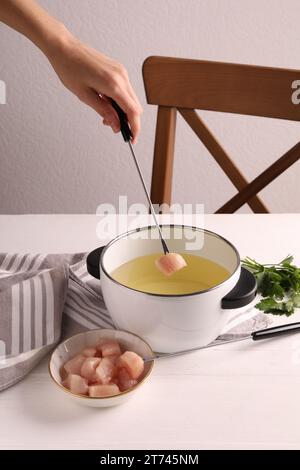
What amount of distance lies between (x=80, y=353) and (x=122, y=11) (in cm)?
137

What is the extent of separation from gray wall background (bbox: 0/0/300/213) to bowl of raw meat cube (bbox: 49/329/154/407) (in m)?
1.34

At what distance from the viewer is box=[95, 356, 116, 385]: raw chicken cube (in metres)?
0.71

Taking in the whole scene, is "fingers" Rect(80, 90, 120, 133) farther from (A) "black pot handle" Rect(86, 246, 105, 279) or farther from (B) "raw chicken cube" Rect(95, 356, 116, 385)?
(B) "raw chicken cube" Rect(95, 356, 116, 385)

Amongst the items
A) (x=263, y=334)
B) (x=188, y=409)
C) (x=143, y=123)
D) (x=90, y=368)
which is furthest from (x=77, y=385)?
(x=143, y=123)

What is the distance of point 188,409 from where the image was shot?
2.35ft

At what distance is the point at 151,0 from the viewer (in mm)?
1838

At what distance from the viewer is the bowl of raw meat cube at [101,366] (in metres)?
0.70

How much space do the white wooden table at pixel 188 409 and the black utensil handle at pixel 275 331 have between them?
0.04ft

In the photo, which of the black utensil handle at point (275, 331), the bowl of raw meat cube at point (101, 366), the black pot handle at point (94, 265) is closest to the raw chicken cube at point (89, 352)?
the bowl of raw meat cube at point (101, 366)

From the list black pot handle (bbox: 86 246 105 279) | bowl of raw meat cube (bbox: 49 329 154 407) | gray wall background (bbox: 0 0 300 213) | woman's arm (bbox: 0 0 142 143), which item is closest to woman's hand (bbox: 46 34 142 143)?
woman's arm (bbox: 0 0 142 143)

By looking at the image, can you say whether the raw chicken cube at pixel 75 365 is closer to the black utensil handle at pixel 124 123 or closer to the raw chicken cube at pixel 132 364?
the raw chicken cube at pixel 132 364

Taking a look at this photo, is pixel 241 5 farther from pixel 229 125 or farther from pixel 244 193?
pixel 244 193
